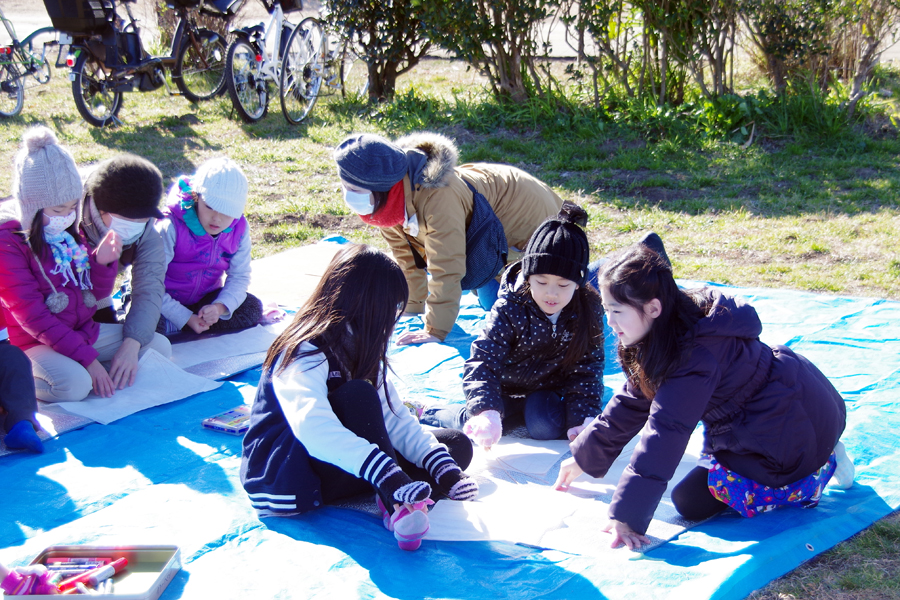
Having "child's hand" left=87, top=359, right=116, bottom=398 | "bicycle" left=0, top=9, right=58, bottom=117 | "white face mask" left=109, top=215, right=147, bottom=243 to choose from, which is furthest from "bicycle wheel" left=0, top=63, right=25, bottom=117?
"child's hand" left=87, top=359, right=116, bottom=398

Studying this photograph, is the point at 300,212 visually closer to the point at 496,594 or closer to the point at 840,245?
the point at 840,245

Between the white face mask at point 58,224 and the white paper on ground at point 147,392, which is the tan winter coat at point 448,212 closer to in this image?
the white paper on ground at point 147,392

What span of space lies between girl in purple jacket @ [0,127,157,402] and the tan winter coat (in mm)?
1182

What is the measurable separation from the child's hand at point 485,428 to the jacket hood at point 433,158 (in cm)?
113

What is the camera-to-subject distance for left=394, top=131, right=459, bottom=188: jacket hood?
3.21m

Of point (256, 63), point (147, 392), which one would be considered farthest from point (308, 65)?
point (147, 392)

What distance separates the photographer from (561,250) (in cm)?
243

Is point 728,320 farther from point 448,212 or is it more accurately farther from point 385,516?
point 448,212

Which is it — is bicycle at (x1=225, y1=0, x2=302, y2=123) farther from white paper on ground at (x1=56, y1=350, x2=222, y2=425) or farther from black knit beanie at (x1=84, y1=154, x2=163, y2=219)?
white paper on ground at (x1=56, y1=350, x2=222, y2=425)

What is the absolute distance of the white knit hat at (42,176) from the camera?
2574 millimetres

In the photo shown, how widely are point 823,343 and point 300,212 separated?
335cm

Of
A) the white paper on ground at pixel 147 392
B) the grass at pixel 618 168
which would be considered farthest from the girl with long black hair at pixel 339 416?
the grass at pixel 618 168

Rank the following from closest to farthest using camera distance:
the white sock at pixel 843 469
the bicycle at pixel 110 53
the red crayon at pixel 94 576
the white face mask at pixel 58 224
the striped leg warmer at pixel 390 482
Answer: the red crayon at pixel 94 576 < the striped leg warmer at pixel 390 482 < the white sock at pixel 843 469 < the white face mask at pixel 58 224 < the bicycle at pixel 110 53

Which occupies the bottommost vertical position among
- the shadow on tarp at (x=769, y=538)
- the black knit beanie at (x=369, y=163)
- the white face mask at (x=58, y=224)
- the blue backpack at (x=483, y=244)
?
the shadow on tarp at (x=769, y=538)
